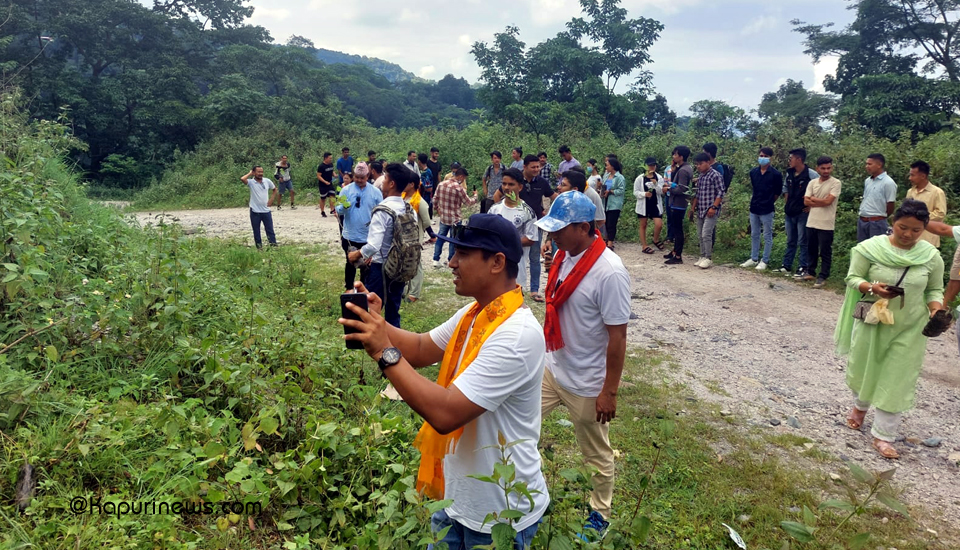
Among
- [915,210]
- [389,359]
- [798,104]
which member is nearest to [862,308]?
[915,210]

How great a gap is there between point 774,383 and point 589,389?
137 inches

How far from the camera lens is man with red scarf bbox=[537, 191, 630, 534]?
318 centimetres

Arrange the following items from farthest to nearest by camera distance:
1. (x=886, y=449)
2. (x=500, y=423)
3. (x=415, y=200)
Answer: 1. (x=415, y=200)
2. (x=886, y=449)
3. (x=500, y=423)

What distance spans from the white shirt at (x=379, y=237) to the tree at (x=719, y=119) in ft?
45.8

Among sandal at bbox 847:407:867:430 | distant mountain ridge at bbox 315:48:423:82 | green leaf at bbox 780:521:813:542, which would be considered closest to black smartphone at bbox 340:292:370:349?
green leaf at bbox 780:521:813:542

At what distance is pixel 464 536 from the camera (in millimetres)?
2078

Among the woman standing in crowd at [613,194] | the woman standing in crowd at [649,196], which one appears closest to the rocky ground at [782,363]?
the woman standing in crowd at [649,196]

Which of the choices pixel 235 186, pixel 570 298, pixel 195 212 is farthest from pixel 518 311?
pixel 235 186

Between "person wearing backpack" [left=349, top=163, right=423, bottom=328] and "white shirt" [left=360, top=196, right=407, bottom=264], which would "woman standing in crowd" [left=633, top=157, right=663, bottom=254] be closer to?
"person wearing backpack" [left=349, top=163, right=423, bottom=328]

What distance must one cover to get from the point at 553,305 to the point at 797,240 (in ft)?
27.1

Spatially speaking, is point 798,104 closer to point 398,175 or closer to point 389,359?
point 398,175

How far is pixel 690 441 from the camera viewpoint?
4.52 metres

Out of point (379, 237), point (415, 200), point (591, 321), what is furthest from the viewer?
point (415, 200)

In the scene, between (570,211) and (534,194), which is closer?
(570,211)
